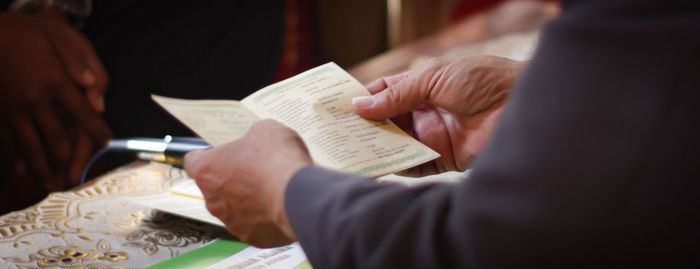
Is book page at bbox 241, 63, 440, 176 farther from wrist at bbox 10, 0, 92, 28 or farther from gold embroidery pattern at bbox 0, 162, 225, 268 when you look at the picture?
wrist at bbox 10, 0, 92, 28

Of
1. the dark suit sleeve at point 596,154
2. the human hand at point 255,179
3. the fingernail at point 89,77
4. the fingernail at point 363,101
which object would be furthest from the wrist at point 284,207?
the fingernail at point 89,77

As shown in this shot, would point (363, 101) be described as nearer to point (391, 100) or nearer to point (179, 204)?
point (391, 100)

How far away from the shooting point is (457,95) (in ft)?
2.79

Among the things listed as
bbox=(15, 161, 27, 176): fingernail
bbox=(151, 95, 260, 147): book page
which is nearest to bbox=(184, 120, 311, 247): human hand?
bbox=(151, 95, 260, 147): book page

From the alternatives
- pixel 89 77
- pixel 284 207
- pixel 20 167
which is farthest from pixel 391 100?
pixel 20 167

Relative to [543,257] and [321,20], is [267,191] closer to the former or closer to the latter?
[543,257]

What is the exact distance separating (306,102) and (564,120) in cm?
52

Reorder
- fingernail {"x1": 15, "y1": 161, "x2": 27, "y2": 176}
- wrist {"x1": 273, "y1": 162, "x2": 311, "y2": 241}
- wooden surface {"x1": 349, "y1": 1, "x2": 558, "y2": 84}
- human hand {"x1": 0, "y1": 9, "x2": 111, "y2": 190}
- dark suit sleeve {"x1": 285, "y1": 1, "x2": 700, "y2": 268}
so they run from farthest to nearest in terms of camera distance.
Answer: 1. wooden surface {"x1": 349, "y1": 1, "x2": 558, "y2": 84}
2. fingernail {"x1": 15, "y1": 161, "x2": 27, "y2": 176}
3. human hand {"x1": 0, "y1": 9, "x2": 111, "y2": 190}
4. wrist {"x1": 273, "y1": 162, "x2": 311, "y2": 241}
5. dark suit sleeve {"x1": 285, "y1": 1, "x2": 700, "y2": 268}

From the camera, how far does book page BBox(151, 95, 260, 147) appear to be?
0.76m

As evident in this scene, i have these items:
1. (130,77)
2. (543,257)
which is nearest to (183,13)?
(130,77)

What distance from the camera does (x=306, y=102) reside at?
0.80 m

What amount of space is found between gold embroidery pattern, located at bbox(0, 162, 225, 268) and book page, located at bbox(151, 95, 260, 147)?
0.15 metres

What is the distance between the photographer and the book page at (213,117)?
759 mm

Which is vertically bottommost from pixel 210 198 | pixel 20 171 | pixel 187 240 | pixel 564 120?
pixel 20 171
